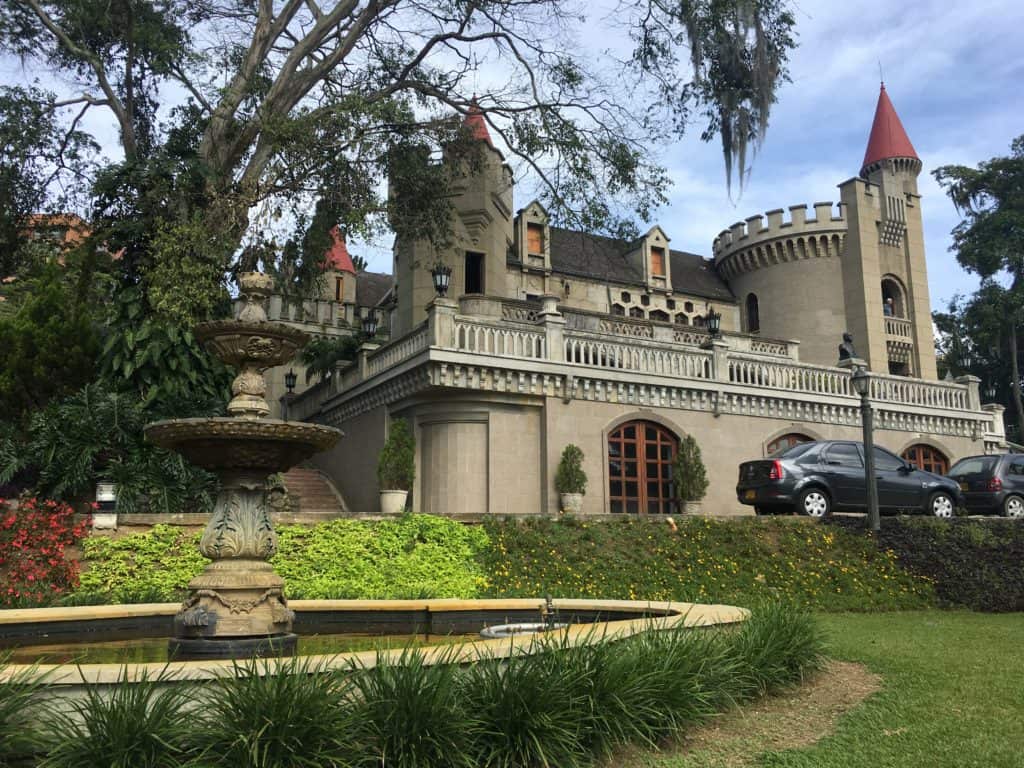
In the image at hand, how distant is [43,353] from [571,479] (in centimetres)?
1264

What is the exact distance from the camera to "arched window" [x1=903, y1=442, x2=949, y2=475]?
94.7 feet

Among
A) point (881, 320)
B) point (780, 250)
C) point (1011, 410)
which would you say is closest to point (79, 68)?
point (780, 250)

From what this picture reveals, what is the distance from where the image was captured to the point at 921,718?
243 inches

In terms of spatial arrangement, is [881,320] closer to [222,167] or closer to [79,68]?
[222,167]

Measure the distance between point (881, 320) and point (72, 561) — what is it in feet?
119

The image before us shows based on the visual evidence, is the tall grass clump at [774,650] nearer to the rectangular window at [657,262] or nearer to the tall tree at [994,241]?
the rectangular window at [657,262]

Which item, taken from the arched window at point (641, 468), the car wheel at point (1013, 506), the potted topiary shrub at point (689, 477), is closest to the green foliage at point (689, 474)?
the potted topiary shrub at point (689, 477)

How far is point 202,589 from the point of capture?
704 centimetres

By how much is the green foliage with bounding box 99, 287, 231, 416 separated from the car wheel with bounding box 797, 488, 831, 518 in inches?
515

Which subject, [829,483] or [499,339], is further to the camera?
[499,339]

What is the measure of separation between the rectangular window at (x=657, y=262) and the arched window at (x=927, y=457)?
592 inches

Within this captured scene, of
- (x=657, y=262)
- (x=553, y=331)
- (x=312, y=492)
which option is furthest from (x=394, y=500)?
(x=657, y=262)

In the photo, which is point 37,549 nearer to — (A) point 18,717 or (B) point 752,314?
(A) point 18,717

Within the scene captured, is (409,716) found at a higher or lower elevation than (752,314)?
lower
